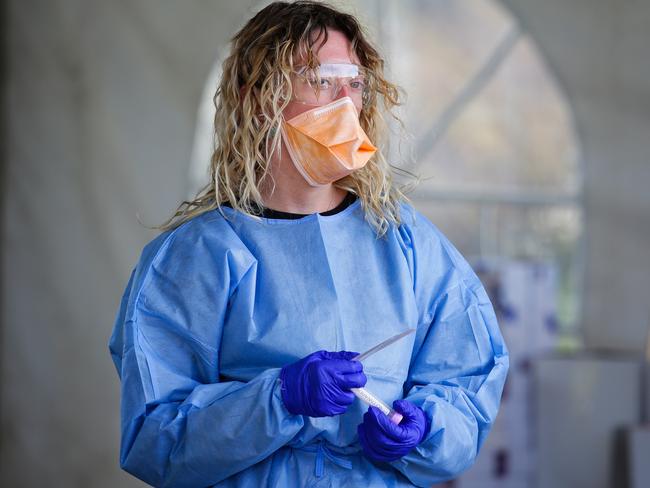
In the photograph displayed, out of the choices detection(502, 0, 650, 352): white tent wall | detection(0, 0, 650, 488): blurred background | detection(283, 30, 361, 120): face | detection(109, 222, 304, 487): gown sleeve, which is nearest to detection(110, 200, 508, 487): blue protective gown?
detection(109, 222, 304, 487): gown sleeve

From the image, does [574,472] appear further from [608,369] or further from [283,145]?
[283,145]

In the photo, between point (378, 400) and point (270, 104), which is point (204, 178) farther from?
point (378, 400)

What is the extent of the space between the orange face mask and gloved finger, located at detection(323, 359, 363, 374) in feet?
1.01

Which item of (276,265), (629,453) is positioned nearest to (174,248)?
(276,265)

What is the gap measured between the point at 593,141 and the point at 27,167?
2.29 meters

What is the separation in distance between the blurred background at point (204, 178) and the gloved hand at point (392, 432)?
75.4 inches

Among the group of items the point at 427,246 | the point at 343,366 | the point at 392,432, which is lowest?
the point at 392,432

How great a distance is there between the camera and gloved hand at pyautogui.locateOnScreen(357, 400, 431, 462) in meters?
1.29

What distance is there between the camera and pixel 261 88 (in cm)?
143

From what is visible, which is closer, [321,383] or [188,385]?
[321,383]

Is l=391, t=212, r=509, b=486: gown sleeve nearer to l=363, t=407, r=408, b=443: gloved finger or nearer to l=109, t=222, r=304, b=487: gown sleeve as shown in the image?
l=363, t=407, r=408, b=443: gloved finger

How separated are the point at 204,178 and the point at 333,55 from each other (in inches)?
93.0

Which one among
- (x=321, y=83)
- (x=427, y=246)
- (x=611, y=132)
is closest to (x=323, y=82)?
(x=321, y=83)

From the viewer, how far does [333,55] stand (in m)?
1.43
